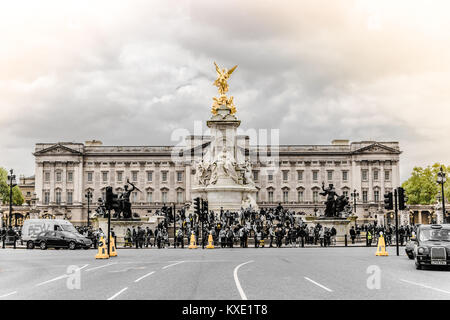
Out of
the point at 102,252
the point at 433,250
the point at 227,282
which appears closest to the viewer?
the point at 227,282

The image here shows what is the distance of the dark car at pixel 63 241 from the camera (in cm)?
4012

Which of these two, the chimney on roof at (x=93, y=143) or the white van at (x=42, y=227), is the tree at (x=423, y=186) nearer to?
the chimney on roof at (x=93, y=143)

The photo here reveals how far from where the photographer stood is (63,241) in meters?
40.4

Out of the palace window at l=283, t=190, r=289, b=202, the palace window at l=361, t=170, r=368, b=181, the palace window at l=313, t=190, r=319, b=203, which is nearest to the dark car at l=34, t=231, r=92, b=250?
the palace window at l=283, t=190, r=289, b=202

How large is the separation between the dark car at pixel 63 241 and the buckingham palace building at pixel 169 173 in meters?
86.5

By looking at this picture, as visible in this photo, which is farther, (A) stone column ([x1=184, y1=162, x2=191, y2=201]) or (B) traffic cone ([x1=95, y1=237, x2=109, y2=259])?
(A) stone column ([x1=184, y1=162, x2=191, y2=201])

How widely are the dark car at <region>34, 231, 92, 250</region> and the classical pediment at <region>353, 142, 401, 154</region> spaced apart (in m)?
95.3

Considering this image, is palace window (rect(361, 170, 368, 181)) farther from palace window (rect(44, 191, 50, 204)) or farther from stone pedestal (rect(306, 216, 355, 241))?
stone pedestal (rect(306, 216, 355, 241))

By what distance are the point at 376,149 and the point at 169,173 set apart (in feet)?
151

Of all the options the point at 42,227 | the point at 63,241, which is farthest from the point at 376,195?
the point at 63,241

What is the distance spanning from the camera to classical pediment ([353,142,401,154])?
126875 millimetres

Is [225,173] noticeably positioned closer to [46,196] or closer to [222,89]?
[222,89]

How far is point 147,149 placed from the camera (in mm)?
130250
